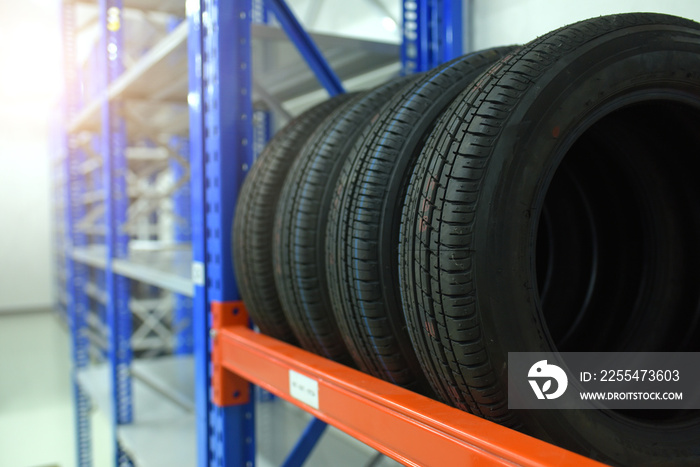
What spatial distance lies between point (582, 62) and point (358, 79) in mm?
1790

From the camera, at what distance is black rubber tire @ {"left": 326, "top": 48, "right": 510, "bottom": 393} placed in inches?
33.1

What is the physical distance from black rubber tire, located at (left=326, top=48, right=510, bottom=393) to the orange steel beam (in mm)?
61

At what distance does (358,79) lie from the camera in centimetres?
238

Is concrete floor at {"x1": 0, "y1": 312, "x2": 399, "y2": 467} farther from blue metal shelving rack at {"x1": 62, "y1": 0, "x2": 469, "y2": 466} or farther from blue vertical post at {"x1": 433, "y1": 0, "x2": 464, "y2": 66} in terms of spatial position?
blue vertical post at {"x1": 433, "y1": 0, "x2": 464, "y2": 66}

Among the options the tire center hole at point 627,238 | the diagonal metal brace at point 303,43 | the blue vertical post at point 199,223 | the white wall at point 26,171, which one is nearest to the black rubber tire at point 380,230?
the tire center hole at point 627,238

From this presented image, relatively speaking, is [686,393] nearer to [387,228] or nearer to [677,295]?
[677,295]

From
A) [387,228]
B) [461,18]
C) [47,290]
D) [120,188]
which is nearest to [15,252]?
[47,290]

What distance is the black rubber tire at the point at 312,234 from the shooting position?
1.01 m

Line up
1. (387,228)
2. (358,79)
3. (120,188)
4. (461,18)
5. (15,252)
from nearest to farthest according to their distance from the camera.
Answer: (387,228)
(461,18)
(358,79)
(120,188)
(15,252)

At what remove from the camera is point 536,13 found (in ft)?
5.43

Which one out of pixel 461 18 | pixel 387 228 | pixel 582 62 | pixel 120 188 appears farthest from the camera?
pixel 120 188

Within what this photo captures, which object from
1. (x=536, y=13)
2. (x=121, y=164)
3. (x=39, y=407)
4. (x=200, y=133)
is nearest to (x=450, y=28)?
(x=536, y=13)
